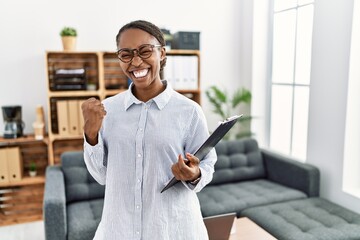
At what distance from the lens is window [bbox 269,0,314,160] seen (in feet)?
11.7

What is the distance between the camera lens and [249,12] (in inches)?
162

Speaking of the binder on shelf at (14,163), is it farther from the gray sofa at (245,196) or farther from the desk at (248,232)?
the desk at (248,232)

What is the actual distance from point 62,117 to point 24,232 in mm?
1106

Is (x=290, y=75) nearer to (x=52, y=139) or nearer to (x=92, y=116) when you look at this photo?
(x=52, y=139)

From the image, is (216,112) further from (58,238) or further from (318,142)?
(58,238)

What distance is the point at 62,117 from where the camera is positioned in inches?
135

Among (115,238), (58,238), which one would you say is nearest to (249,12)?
(58,238)

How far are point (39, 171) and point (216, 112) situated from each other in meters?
2.00

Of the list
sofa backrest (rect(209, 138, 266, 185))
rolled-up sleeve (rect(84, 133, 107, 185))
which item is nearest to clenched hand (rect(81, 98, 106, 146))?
rolled-up sleeve (rect(84, 133, 107, 185))

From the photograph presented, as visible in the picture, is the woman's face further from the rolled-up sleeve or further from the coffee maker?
the coffee maker

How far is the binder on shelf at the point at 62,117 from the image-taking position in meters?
3.42

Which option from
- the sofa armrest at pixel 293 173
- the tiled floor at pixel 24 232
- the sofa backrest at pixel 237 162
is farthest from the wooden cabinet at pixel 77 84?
the sofa armrest at pixel 293 173

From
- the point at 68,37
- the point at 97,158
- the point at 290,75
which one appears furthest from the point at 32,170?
the point at 290,75

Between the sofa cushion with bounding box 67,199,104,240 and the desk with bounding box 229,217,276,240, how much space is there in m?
0.97
